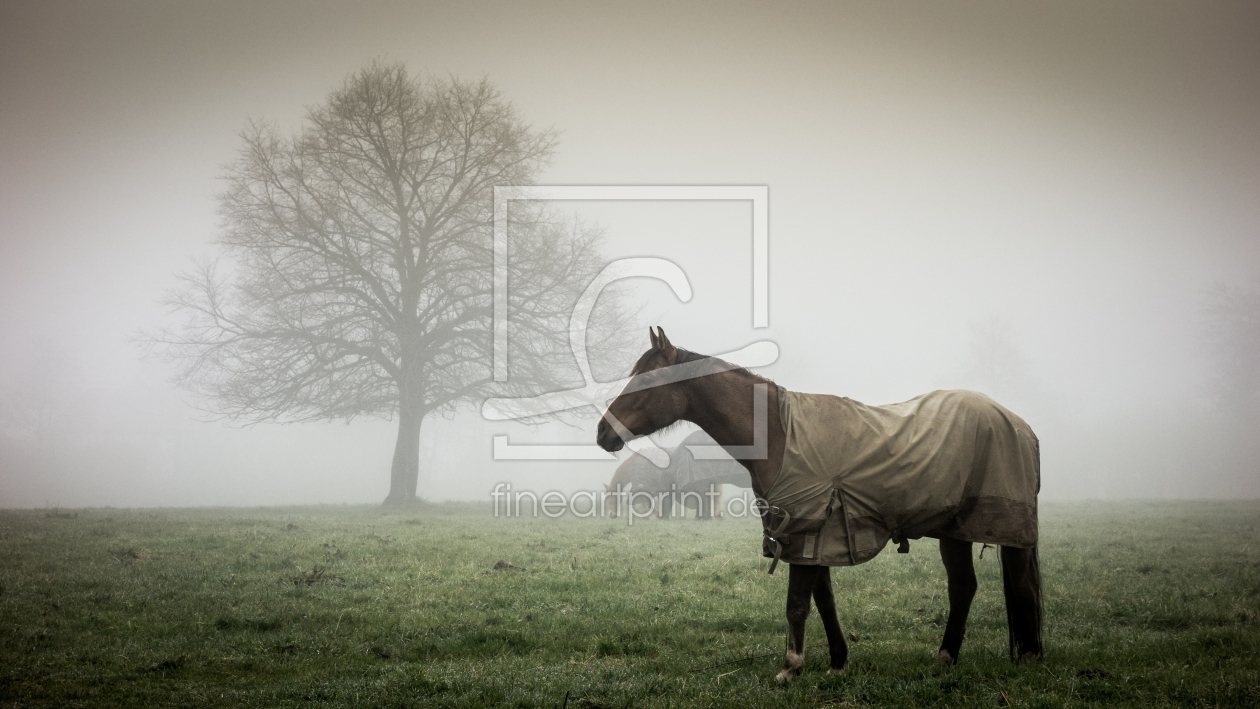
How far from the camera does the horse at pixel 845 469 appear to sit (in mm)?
5590

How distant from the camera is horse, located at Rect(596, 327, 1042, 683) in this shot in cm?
559

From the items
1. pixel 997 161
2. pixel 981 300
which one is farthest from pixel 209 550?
pixel 997 161

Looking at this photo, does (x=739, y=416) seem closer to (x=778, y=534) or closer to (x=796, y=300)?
(x=778, y=534)

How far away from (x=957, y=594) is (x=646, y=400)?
3.14 meters

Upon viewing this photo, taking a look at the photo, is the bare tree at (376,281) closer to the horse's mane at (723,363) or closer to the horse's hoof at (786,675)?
the horse's mane at (723,363)

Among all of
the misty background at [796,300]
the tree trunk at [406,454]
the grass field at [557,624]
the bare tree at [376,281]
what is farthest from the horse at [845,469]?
the tree trunk at [406,454]

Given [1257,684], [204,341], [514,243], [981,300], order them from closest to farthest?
1. [1257,684]
2. [204,341]
3. [514,243]
4. [981,300]

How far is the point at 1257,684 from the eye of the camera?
545 cm

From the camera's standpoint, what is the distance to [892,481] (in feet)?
18.6

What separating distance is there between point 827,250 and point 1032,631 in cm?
16286

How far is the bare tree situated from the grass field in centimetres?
1006

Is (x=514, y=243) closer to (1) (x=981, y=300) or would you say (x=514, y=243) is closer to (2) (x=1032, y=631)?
(2) (x=1032, y=631)

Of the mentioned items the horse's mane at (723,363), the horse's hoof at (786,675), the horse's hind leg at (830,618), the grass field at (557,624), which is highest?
the horse's mane at (723,363)

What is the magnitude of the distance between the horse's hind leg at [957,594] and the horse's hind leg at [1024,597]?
0.95ft
